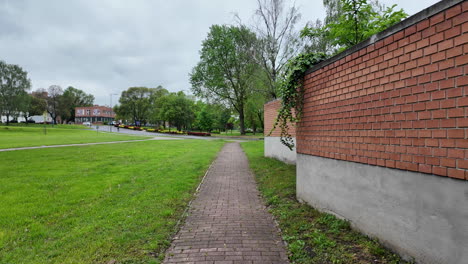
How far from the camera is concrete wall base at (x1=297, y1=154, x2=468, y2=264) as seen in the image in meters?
2.37

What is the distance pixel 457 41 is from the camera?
7.78 feet

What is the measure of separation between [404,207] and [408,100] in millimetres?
1179

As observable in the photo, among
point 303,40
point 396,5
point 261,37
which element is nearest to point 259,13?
point 261,37

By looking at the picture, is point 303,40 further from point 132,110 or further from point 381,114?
point 132,110

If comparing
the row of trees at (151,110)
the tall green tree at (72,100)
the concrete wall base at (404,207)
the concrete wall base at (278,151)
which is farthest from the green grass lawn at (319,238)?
the tall green tree at (72,100)

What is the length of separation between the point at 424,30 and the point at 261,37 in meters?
16.0

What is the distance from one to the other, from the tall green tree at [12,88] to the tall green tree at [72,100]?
82.2ft

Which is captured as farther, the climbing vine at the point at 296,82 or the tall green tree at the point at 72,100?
the tall green tree at the point at 72,100

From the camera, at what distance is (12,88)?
61.7 meters

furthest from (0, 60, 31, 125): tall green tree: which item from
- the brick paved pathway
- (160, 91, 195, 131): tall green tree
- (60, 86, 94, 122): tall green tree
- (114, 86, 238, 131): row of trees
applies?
the brick paved pathway

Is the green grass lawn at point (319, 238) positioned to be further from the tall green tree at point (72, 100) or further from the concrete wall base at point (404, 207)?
the tall green tree at point (72, 100)

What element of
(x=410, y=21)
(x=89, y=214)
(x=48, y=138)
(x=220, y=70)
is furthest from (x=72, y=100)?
(x=410, y=21)

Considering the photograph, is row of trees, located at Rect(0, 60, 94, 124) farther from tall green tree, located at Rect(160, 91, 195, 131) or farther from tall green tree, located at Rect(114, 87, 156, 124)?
tall green tree, located at Rect(160, 91, 195, 131)

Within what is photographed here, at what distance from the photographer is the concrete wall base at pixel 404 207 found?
2.37 meters
